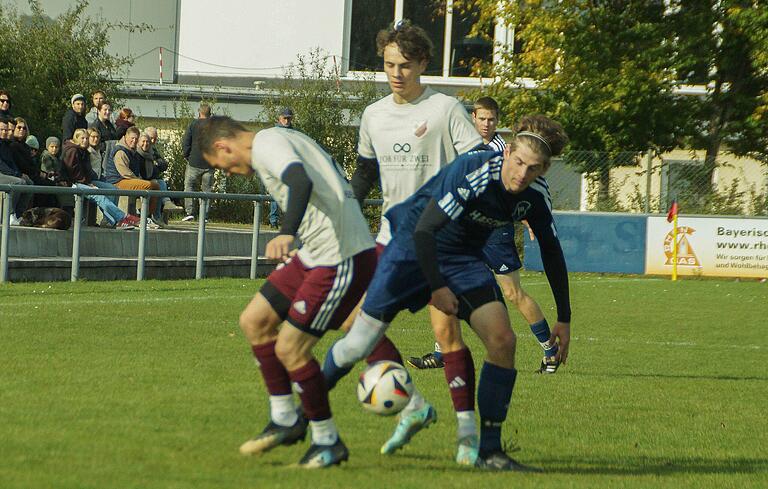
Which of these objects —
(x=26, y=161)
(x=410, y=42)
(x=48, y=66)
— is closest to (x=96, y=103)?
(x=26, y=161)

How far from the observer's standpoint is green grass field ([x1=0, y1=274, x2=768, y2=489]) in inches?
232

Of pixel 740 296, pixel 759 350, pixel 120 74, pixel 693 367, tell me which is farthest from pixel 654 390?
pixel 120 74

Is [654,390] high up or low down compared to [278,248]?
down

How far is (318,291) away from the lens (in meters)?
5.99

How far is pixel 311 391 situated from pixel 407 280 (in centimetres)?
77

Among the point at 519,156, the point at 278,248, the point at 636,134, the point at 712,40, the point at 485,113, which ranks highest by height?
the point at 712,40

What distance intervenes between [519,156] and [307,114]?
2420 centimetres

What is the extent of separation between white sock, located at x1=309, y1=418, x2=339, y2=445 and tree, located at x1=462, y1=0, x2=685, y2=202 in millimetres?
22315

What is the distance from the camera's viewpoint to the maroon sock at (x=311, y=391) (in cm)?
598

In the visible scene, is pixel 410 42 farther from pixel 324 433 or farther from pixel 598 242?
pixel 598 242

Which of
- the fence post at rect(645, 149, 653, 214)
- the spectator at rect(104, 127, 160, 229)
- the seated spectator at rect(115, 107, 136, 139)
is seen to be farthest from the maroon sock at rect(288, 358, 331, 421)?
the fence post at rect(645, 149, 653, 214)

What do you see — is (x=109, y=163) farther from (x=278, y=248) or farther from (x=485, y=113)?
(x=278, y=248)

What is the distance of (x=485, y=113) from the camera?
9.91 m

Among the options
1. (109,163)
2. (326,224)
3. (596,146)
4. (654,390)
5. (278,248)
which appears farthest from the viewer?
(596,146)
